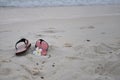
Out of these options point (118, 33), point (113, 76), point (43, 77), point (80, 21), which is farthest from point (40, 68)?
point (80, 21)

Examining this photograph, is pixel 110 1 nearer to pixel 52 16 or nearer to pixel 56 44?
pixel 52 16

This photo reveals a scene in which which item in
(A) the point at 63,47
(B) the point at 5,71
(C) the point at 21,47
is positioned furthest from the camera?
(A) the point at 63,47

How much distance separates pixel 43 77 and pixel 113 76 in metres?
0.64

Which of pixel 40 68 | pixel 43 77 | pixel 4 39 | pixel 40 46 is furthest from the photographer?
pixel 4 39

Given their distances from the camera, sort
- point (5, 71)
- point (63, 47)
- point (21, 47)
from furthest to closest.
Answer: point (63, 47)
point (21, 47)
point (5, 71)

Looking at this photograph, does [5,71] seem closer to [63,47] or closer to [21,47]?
[21,47]

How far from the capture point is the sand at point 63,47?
2.08 meters

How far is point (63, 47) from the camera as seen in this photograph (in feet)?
9.21

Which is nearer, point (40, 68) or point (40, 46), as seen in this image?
point (40, 68)

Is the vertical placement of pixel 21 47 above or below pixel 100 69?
above

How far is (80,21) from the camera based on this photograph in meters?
4.49

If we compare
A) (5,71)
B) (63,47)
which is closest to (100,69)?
(63,47)

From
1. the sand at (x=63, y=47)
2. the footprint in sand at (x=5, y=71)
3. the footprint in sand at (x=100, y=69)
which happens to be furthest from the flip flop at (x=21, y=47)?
the footprint in sand at (x=100, y=69)

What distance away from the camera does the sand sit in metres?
2.08
